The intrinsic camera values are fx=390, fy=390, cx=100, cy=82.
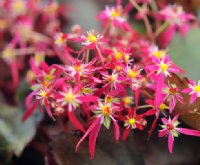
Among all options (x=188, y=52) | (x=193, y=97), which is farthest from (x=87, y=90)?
(x=188, y=52)

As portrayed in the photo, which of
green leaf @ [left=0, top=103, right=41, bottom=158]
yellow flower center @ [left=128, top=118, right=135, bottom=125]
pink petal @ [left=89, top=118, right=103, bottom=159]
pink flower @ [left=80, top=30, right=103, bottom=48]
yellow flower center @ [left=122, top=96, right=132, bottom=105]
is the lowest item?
green leaf @ [left=0, top=103, right=41, bottom=158]

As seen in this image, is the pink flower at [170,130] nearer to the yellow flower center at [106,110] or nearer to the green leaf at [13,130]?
the yellow flower center at [106,110]

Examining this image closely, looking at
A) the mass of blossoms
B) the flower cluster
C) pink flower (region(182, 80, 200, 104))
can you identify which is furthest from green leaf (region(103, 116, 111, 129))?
the flower cluster

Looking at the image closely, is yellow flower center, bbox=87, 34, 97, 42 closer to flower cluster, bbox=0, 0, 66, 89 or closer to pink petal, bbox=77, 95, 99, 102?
pink petal, bbox=77, 95, 99, 102

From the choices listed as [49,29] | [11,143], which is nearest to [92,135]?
[11,143]

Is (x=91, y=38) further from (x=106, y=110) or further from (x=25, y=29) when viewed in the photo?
(x=25, y=29)

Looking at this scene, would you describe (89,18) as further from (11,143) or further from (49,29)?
(11,143)
